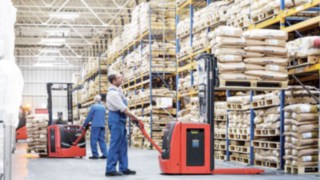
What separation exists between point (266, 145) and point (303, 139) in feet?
3.94

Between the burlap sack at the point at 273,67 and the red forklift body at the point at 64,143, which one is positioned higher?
the burlap sack at the point at 273,67

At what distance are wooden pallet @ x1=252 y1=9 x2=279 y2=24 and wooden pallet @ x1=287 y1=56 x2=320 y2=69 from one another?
0.92 meters

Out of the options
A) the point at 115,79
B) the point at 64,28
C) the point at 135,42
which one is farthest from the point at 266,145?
the point at 64,28

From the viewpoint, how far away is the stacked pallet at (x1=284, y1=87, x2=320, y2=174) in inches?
364

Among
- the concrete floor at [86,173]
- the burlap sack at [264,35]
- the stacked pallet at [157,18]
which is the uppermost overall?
the stacked pallet at [157,18]

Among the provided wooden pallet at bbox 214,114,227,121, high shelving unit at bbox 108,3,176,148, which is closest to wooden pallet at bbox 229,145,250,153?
wooden pallet at bbox 214,114,227,121

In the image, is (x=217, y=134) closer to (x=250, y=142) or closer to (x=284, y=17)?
(x=250, y=142)

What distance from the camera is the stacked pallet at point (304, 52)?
902cm

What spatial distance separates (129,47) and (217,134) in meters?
9.45

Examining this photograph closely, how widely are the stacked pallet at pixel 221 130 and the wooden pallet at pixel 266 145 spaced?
176 cm

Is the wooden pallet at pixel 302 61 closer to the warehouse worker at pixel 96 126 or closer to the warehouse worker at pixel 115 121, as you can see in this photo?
the warehouse worker at pixel 115 121

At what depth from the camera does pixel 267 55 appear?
9555 mm

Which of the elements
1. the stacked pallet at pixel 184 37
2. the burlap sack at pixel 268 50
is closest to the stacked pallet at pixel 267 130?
the burlap sack at pixel 268 50

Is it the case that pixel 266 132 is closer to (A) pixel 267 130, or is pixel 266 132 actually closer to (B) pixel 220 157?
(A) pixel 267 130
